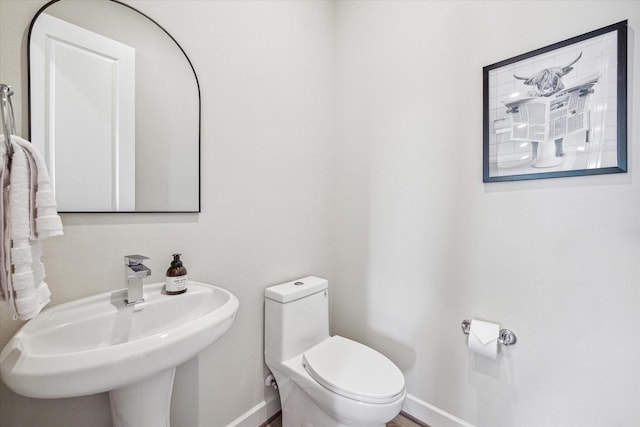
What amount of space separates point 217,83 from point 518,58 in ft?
4.31

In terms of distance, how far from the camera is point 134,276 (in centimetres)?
88

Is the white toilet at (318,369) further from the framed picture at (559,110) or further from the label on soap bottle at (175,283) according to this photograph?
the framed picture at (559,110)

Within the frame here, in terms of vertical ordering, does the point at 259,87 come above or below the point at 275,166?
above

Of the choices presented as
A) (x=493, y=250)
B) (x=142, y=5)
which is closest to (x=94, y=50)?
(x=142, y=5)

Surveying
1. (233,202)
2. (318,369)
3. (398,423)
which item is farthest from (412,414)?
(233,202)

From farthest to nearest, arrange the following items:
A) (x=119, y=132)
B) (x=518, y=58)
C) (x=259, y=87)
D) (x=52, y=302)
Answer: (x=259, y=87), (x=518, y=58), (x=119, y=132), (x=52, y=302)

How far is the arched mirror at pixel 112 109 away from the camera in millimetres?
836

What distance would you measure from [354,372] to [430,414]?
24.4 inches

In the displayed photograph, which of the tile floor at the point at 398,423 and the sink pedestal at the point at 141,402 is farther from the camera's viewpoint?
the tile floor at the point at 398,423

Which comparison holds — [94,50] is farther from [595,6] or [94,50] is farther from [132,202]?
[595,6]

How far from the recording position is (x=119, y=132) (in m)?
0.98

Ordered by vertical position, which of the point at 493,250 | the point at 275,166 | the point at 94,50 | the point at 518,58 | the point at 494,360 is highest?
the point at 518,58

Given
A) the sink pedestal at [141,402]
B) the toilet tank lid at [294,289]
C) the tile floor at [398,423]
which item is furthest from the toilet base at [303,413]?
the sink pedestal at [141,402]

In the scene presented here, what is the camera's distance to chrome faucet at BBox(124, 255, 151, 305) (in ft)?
2.89
